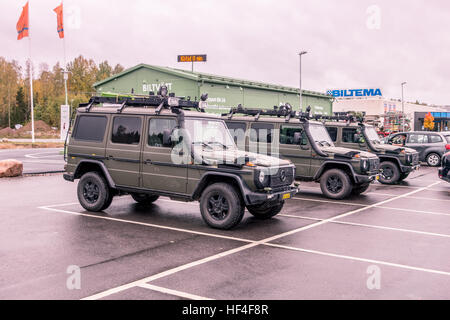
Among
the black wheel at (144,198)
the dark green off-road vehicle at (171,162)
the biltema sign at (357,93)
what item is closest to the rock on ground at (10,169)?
the dark green off-road vehicle at (171,162)

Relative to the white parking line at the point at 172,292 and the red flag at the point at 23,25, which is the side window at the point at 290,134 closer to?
the white parking line at the point at 172,292

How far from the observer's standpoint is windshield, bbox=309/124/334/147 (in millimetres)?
11875

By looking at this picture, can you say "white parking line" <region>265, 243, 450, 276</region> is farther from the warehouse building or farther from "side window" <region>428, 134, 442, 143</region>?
the warehouse building

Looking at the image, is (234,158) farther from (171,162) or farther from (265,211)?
(265,211)

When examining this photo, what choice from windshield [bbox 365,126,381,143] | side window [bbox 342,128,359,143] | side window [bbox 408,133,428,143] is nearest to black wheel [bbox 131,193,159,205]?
side window [bbox 342,128,359,143]

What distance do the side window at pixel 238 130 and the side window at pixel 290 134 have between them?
1.12m

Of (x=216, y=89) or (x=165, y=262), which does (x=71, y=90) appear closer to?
(x=216, y=89)

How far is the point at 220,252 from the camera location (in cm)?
625

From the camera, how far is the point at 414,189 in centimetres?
1373

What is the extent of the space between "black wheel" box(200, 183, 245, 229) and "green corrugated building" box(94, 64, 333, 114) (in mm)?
17987

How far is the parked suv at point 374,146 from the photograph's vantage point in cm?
1402
